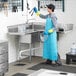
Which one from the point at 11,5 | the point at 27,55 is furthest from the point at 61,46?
the point at 11,5

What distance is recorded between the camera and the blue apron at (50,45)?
544cm

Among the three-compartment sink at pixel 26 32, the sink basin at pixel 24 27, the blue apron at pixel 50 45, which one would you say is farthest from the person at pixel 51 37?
the sink basin at pixel 24 27

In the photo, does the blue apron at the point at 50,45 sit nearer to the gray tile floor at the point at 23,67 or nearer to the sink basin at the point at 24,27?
the gray tile floor at the point at 23,67

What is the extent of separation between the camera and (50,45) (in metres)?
5.52

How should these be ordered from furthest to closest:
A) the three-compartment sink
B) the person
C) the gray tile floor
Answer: the three-compartment sink, the person, the gray tile floor

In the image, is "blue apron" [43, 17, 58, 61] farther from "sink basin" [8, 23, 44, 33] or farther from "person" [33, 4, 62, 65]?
"sink basin" [8, 23, 44, 33]

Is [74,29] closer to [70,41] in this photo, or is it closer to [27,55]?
[70,41]

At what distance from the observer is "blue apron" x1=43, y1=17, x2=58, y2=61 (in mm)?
5441

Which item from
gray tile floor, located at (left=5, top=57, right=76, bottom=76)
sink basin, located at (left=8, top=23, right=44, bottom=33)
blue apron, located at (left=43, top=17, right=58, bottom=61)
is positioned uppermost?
sink basin, located at (left=8, top=23, right=44, bottom=33)

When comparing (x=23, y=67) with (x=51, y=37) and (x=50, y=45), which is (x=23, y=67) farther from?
(x=51, y=37)

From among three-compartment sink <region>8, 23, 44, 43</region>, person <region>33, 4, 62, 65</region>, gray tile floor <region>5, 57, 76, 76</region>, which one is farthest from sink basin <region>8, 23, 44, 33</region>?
gray tile floor <region>5, 57, 76, 76</region>

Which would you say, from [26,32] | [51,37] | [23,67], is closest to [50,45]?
[51,37]

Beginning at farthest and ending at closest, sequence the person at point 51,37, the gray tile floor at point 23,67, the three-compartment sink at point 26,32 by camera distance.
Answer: the three-compartment sink at point 26,32 < the person at point 51,37 < the gray tile floor at point 23,67

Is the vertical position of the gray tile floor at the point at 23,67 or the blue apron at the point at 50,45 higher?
the blue apron at the point at 50,45
